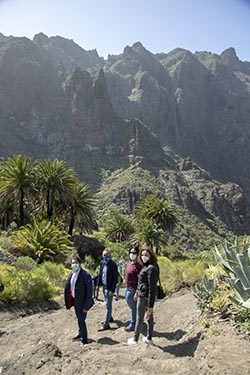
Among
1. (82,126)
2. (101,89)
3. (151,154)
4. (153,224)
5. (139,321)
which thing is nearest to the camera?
(139,321)

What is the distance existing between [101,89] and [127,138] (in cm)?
3887

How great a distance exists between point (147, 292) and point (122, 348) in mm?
1028

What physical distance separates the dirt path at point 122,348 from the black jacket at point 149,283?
83cm

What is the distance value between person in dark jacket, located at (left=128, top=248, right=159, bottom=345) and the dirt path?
234 mm

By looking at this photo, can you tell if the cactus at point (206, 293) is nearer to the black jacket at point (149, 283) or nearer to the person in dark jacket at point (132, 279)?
the black jacket at point (149, 283)

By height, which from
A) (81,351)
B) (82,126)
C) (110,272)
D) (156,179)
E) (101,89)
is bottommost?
(81,351)

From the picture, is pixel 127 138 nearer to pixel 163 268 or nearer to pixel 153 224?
pixel 153 224

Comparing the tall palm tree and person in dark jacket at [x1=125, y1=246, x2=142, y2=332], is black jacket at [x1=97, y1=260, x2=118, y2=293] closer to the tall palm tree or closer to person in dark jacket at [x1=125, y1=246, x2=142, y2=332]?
person in dark jacket at [x1=125, y1=246, x2=142, y2=332]

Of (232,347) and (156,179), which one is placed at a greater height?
(156,179)

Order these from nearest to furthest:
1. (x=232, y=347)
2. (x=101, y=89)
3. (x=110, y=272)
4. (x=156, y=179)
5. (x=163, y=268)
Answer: (x=232, y=347) → (x=110, y=272) → (x=163, y=268) → (x=156, y=179) → (x=101, y=89)

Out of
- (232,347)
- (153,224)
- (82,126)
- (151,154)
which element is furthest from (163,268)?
(82,126)

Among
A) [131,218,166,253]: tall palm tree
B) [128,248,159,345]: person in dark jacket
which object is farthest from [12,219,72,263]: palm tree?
[131,218,166,253]: tall palm tree

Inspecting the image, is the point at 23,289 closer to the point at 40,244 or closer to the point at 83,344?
the point at 83,344

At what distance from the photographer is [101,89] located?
169 metres
